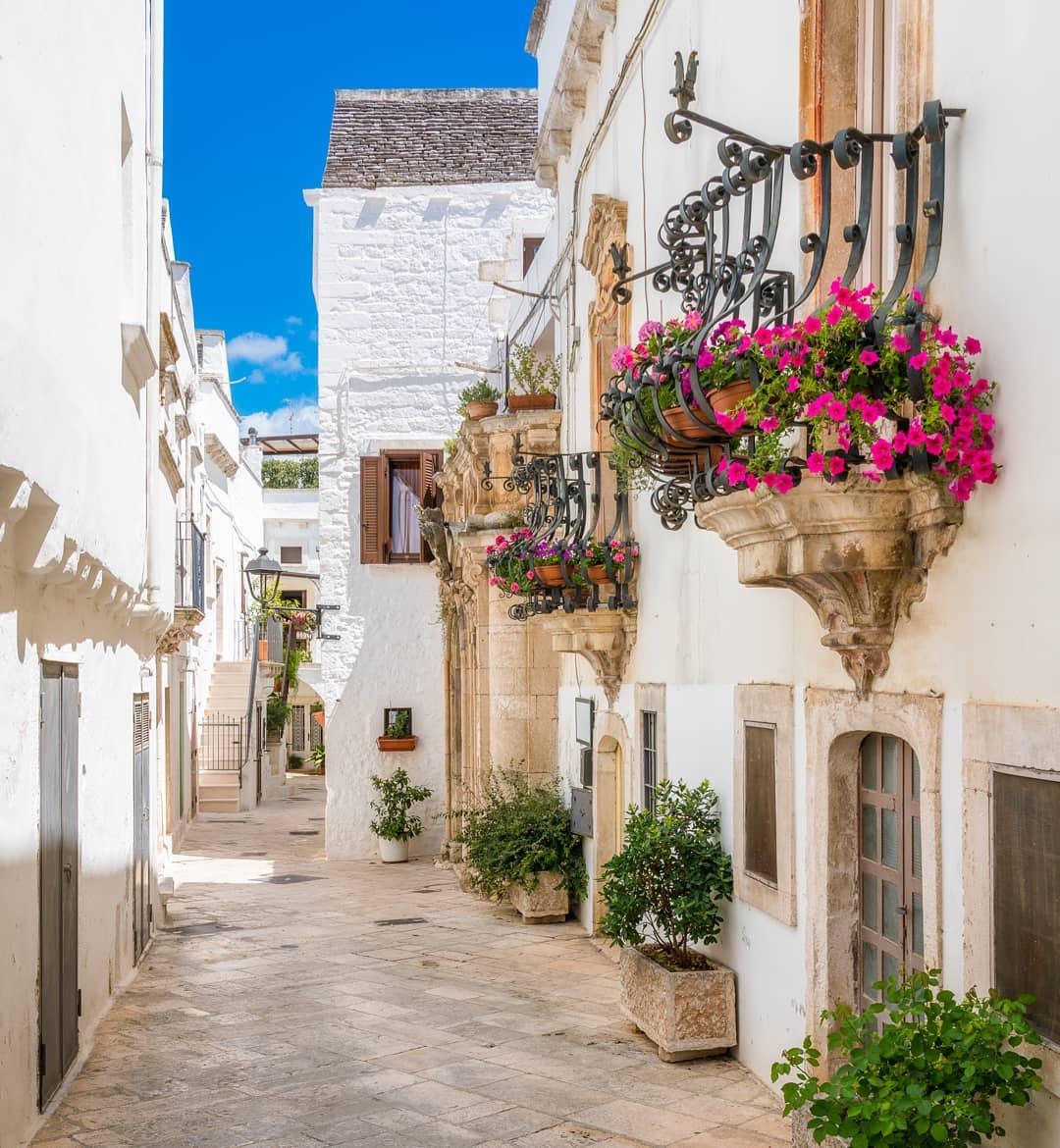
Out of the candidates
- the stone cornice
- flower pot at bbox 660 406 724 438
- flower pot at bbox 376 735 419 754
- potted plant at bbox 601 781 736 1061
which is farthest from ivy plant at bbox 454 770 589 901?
flower pot at bbox 660 406 724 438

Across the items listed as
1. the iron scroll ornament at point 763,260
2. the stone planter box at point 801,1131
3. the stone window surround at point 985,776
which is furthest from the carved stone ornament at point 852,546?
the stone planter box at point 801,1131

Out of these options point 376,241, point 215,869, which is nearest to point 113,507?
point 215,869

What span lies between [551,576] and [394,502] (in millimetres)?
8936

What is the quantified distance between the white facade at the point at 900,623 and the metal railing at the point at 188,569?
7715 millimetres

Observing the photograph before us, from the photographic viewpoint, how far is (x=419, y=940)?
A: 37.0 ft

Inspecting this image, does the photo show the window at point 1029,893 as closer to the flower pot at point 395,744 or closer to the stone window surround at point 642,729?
the stone window surround at point 642,729

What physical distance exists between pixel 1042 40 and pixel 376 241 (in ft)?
51.3

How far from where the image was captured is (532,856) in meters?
11.8

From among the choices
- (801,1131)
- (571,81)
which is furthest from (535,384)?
(801,1131)

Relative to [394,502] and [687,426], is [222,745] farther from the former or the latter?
[687,426]

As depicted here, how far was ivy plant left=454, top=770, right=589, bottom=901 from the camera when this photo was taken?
466 inches

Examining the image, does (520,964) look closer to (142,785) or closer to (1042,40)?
(142,785)

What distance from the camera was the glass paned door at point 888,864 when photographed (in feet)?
17.3

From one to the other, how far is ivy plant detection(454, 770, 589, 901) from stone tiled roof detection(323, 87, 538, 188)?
10331 millimetres
